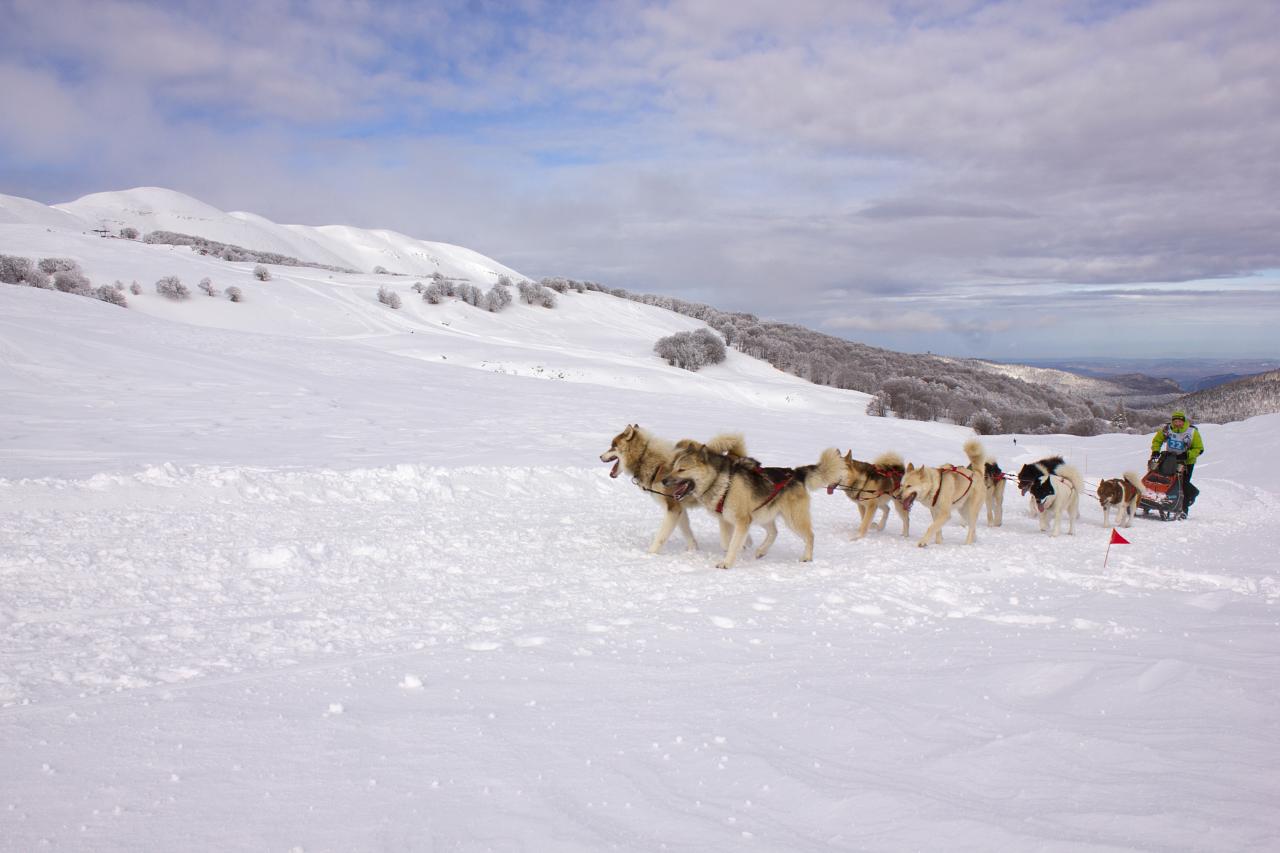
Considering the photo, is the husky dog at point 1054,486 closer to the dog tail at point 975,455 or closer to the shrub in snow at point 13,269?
the dog tail at point 975,455

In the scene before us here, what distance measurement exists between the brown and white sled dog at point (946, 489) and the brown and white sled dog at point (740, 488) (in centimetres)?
178

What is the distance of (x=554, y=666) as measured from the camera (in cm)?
430

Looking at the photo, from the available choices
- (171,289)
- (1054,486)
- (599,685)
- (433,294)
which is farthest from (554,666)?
(433,294)

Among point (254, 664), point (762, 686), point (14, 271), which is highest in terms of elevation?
point (14, 271)

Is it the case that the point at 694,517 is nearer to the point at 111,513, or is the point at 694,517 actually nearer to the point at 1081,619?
the point at 1081,619

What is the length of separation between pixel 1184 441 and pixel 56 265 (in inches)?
1347

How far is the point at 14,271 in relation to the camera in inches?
931

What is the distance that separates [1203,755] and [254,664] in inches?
197

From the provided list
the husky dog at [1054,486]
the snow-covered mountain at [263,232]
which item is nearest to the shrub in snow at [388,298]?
the snow-covered mountain at [263,232]

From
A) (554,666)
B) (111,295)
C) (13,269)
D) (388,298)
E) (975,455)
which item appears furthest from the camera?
(388,298)

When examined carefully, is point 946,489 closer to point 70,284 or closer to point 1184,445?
point 1184,445

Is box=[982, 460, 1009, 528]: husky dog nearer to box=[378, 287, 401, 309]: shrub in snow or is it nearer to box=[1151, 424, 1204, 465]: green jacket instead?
box=[1151, 424, 1204, 465]: green jacket

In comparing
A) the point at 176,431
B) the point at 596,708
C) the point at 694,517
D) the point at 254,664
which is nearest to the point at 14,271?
the point at 176,431

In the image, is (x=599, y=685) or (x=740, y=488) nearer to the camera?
(x=599, y=685)
